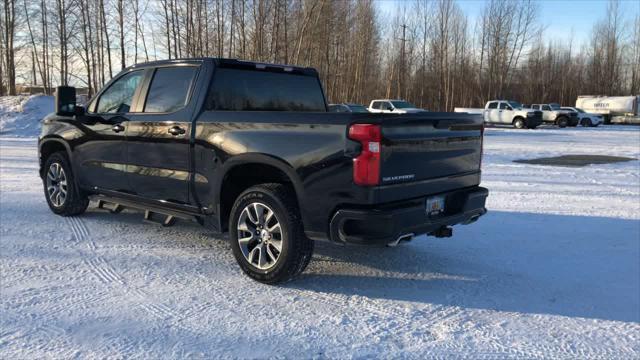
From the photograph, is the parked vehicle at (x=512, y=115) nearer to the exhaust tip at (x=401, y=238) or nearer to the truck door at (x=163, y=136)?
the truck door at (x=163, y=136)

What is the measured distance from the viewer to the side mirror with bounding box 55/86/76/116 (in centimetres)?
639

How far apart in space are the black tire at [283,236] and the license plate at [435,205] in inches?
38.8

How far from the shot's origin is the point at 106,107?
6.25 meters

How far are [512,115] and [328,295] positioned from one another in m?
32.5

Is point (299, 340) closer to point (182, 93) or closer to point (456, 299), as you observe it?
point (456, 299)

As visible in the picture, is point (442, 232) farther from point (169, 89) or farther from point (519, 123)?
point (519, 123)

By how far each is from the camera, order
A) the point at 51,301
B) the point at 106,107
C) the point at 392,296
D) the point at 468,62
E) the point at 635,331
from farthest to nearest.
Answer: the point at 468,62
the point at 106,107
the point at 392,296
the point at 51,301
the point at 635,331

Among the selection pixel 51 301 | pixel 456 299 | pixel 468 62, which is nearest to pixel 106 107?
pixel 51 301

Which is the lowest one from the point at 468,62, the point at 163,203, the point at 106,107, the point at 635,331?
the point at 635,331

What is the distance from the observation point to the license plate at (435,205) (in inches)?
172

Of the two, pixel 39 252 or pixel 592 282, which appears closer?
pixel 592 282

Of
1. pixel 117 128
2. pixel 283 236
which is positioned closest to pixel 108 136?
pixel 117 128

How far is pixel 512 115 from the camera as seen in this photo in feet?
112

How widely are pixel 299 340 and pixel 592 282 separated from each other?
2.78 m
